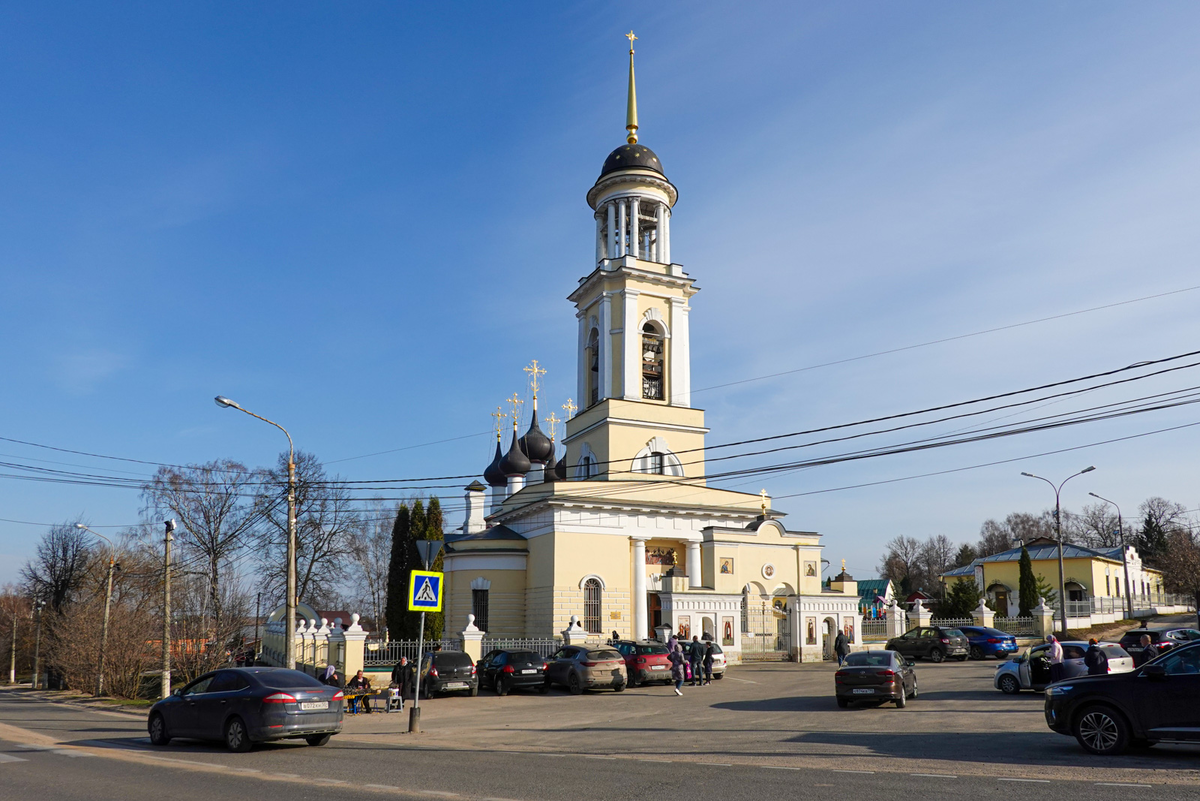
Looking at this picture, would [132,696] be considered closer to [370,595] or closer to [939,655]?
[939,655]

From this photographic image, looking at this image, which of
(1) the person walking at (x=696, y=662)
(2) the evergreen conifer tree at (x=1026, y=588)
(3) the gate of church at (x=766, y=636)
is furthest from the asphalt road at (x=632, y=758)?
(2) the evergreen conifer tree at (x=1026, y=588)

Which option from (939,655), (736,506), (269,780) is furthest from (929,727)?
(736,506)

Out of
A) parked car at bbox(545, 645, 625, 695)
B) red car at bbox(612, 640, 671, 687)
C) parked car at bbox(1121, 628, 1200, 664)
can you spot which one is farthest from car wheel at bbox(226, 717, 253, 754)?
parked car at bbox(1121, 628, 1200, 664)

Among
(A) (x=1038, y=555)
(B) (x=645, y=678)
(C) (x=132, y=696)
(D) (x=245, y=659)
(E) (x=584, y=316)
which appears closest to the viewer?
(B) (x=645, y=678)

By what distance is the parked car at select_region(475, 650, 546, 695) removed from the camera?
2423 centimetres

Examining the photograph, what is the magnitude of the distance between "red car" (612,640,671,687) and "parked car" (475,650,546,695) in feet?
8.16

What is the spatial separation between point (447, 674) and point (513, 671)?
1905 millimetres

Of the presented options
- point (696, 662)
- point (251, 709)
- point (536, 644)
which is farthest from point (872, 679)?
point (536, 644)

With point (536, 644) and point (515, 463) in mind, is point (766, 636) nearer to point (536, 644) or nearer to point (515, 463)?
point (536, 644)

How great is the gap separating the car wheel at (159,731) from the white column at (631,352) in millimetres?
25990

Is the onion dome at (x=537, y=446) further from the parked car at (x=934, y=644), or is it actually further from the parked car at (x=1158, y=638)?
the parked car at (x=1158, y=638)

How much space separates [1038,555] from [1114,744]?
55.1 metres

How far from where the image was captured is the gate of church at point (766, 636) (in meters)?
33.3

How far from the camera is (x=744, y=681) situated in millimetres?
26406
